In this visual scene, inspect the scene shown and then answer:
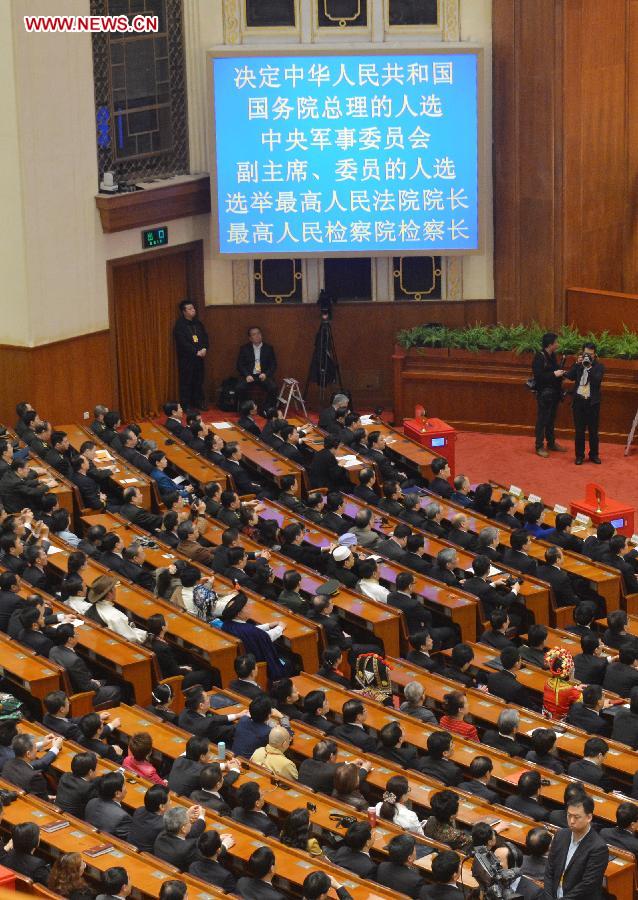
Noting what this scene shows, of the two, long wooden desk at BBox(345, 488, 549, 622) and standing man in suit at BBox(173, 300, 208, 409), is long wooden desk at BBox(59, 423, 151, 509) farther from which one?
Result: standing man in suit at BBox(173, 300, 208, 409)

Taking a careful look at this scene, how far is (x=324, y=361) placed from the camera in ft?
64.1

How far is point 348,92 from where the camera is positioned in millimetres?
18859

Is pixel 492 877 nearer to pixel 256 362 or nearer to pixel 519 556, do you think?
pixel 519 556

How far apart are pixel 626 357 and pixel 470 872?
1061cm

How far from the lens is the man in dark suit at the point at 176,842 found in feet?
27.7

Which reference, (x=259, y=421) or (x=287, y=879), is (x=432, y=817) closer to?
(x=287, y=879)

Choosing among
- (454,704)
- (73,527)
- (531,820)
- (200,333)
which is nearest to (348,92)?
(200,333)

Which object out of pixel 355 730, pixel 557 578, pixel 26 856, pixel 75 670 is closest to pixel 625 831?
pixel 355 730

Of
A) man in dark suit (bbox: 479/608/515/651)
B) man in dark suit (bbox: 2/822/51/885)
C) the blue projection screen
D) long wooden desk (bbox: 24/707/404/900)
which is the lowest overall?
man in dark suit (bbox: 479/608/515/651)

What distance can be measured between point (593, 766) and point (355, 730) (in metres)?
1.49

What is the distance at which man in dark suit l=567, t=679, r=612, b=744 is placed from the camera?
1067cm

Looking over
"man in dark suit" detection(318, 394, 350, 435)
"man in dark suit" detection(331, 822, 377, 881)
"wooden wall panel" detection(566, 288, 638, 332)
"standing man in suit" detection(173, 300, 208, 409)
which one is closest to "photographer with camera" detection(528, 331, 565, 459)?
"wooden wall panel" detection(566, 288, 638, 332)

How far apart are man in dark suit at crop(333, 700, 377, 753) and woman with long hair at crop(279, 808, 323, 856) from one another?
1.48 m

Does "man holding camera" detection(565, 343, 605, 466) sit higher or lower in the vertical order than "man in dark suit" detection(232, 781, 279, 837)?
higher
